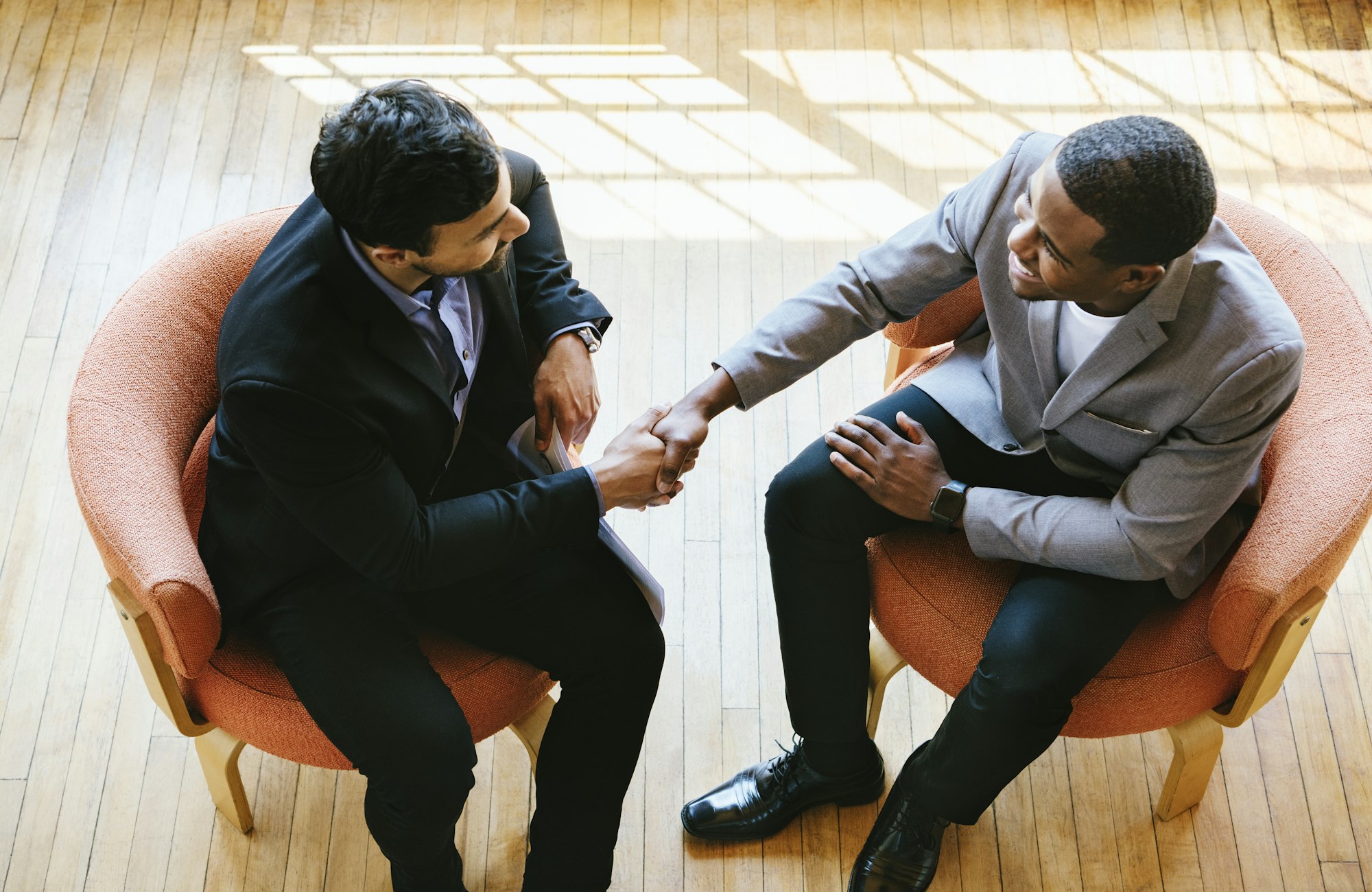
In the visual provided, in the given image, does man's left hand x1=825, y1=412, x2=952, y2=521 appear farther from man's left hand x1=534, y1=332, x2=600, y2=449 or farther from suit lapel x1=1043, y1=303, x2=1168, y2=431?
man's left hand x1=534, y1=332, x2=600, y2=449

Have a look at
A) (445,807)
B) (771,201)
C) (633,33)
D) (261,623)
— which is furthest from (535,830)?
(633,33)

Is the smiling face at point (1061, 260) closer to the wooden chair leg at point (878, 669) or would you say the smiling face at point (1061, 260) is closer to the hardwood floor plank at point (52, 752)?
the wooden chair leg at point (878, 669)

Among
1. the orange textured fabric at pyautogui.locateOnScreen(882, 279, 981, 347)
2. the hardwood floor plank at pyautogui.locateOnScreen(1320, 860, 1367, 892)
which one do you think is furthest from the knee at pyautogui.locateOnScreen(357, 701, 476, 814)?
the hardwood floor plank at pyautogui.locateOnScreen(1320, 860, 1367, 892)

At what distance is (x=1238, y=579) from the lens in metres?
1.73

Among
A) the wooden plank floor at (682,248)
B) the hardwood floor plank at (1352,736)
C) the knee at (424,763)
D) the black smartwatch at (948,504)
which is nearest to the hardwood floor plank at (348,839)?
the wooden plank floor at (682,248)

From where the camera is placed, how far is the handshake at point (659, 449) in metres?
1.91

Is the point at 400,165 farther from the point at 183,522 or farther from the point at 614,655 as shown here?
the point at 614,655

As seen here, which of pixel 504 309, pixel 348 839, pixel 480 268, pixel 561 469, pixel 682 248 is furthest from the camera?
pixel 682 248

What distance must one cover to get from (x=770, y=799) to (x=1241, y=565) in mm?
920

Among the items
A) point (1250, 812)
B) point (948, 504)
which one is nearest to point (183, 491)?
point (948, 504)

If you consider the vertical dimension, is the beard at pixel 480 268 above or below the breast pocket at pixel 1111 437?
above

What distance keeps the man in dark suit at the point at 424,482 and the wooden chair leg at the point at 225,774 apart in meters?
0.28

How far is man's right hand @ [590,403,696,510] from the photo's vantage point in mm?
1901

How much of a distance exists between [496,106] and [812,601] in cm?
196
